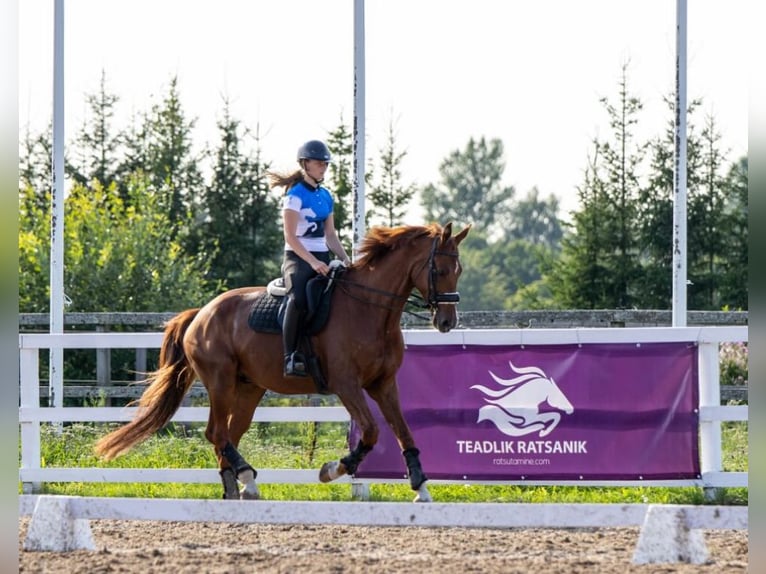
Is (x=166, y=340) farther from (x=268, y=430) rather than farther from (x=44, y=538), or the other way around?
(x=268, y=430)

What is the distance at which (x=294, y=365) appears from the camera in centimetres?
899

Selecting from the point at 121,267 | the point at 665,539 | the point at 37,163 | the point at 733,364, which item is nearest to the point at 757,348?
the point at 665,539

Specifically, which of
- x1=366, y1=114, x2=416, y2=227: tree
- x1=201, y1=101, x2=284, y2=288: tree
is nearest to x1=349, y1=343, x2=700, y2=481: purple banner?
x1=201, y1=101, x2=284, y2=288: tree

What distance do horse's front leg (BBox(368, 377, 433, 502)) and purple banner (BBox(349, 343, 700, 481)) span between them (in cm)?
62

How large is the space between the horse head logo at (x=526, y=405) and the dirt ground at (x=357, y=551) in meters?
1.12

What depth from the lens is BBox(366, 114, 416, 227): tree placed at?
2525cm

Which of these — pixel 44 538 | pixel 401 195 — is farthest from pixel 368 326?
pixel 401 195

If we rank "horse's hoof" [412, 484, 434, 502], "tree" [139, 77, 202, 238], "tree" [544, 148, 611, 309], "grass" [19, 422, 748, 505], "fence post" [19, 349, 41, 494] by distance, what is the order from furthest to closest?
"tree" [139, 77, 202, 238]
"tree" [544, 148, 611, 309]
"fence post" [19, 349, 41, 494]
"grass" [19, 422, 748, 505]
"horse's hoof" [412, 484, 434, 502]

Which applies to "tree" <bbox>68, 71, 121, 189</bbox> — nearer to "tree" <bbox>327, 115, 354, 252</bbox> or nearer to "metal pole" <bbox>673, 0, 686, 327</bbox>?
"tree" <bbox>327, 115, 354, 252</bbox>

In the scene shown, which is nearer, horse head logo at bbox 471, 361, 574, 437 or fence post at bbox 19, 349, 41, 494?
horse head logo at bbox 471, 361, 574, 437

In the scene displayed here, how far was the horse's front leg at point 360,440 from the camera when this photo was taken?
28.8 feet

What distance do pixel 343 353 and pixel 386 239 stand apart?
97 cm

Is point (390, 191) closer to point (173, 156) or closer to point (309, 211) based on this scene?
point (173, 156)

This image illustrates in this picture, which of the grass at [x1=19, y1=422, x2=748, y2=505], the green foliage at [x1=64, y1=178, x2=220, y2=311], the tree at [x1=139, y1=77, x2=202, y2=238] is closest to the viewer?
the grass at [x1=19, y1=422, x2=748, y2=505]
